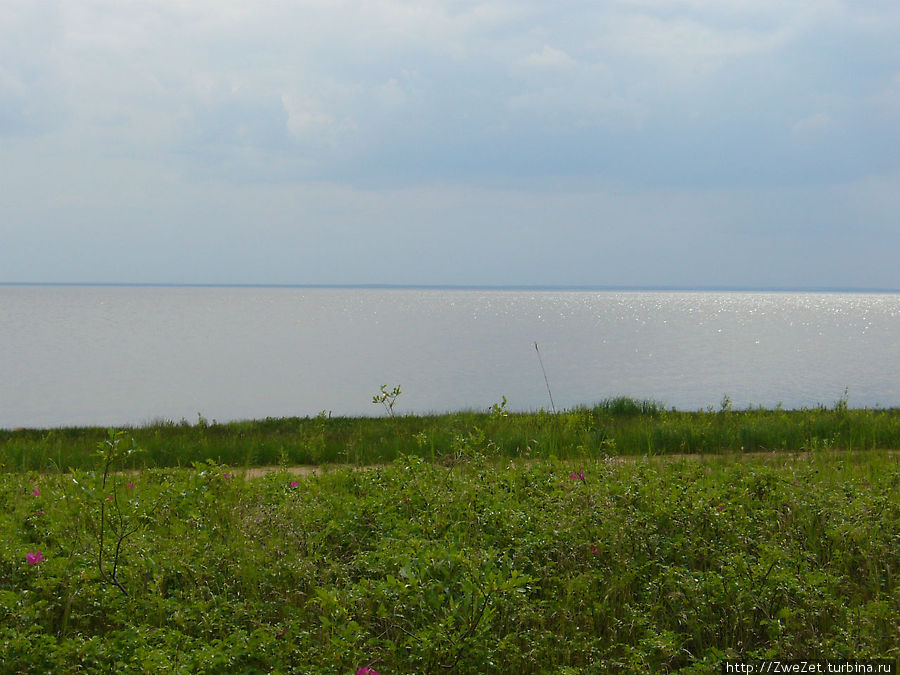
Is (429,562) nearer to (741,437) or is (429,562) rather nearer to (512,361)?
(741,437)

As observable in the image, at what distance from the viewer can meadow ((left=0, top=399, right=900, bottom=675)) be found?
14.2 feet

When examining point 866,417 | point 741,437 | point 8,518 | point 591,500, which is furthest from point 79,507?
point 866,417

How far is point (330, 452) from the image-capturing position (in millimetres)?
11594

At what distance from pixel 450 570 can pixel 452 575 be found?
8cm

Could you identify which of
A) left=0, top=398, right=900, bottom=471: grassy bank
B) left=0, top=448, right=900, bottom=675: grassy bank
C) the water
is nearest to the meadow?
left=0, top=448, right=900, bottom=675: grassy bank

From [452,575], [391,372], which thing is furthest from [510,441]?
[391,372]

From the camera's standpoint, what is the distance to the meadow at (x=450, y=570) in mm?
4328

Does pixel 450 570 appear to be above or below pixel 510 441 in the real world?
below

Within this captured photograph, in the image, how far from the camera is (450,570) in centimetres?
485

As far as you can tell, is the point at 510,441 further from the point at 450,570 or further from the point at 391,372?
the point at 391,372

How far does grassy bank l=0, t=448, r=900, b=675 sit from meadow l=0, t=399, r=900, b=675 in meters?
0.02

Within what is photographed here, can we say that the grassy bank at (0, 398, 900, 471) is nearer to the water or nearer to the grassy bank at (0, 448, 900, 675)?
the grassy bank at (0, 448, 900, 675)

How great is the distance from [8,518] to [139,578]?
199 cm

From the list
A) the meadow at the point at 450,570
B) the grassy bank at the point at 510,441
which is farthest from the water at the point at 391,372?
the meadow at the point at 450,570
